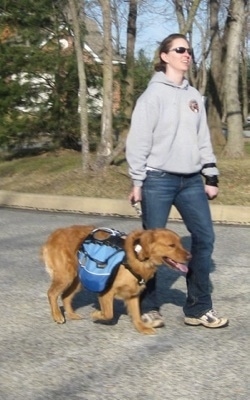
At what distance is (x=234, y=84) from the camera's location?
1700 centimetres

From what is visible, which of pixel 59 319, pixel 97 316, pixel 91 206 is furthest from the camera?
pixel 91 206

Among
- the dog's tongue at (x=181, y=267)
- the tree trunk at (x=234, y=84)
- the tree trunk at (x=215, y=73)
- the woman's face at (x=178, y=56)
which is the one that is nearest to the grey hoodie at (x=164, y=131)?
the woman's face at (x=178, y=56)

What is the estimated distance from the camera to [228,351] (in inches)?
215

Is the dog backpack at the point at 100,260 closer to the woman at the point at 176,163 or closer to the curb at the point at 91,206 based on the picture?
the woman at the point at 176,163

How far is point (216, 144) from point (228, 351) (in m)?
16.0

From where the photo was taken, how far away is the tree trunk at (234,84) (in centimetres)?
1677

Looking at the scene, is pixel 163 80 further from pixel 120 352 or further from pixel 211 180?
pixel 120 352

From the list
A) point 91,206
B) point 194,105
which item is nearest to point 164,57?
point 194,105

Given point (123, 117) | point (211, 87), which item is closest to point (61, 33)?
point (123, 117)

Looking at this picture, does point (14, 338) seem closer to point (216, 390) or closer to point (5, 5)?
point (216, 390)

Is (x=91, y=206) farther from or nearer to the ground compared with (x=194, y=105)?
nearer to the ground

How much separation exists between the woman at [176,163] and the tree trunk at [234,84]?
11011mm

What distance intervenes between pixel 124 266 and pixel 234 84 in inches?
470

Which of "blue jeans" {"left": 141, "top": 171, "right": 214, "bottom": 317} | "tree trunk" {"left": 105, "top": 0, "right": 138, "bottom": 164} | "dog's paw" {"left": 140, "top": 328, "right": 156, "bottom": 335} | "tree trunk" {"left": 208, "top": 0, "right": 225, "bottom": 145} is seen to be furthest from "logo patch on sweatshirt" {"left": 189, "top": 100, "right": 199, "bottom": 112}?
"tree trunk" {"left": 208, "top": 0, "right": 225, "bottom": 145}
